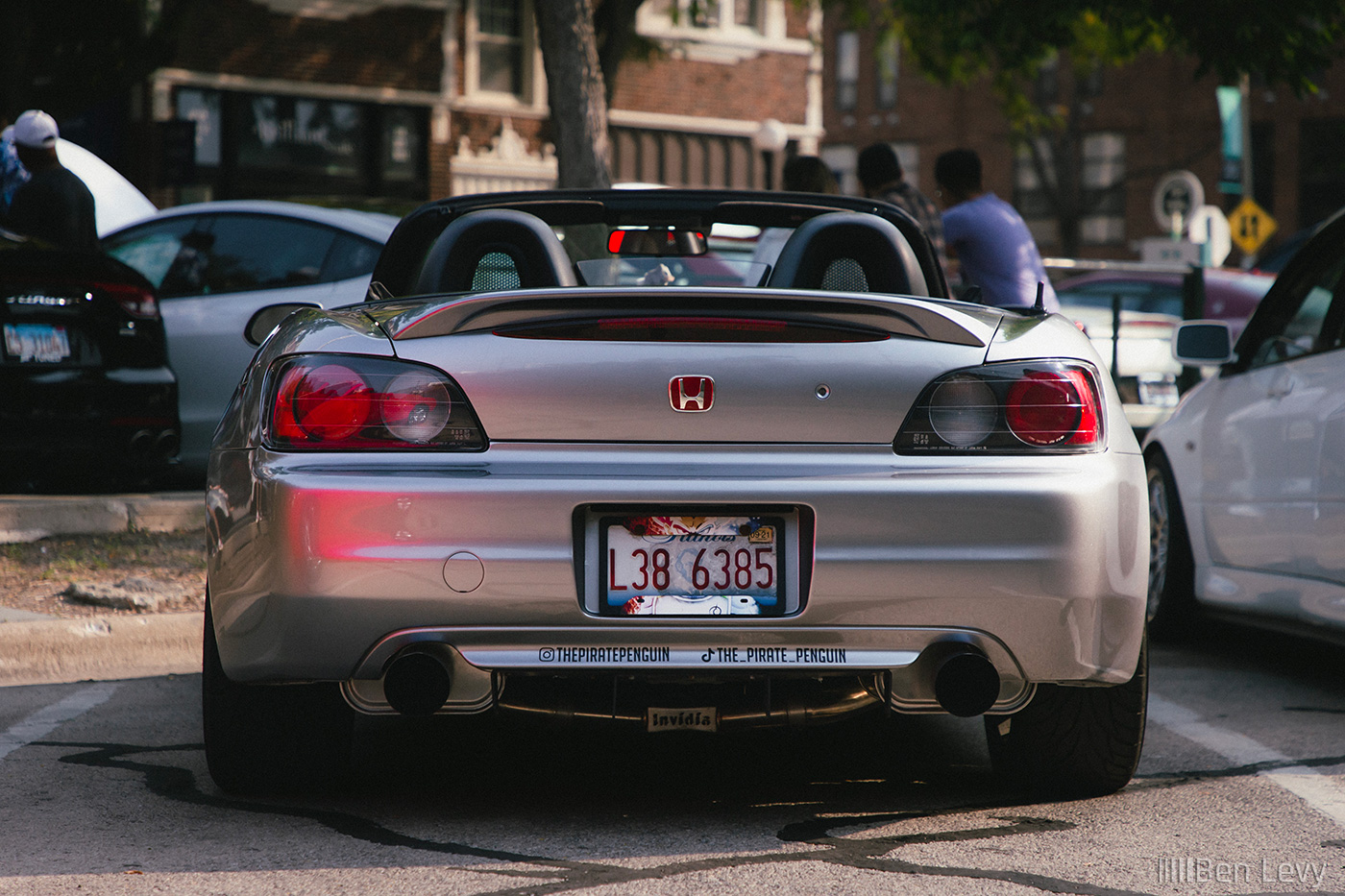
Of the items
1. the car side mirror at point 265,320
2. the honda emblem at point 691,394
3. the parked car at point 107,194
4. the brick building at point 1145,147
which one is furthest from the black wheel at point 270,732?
the brick building at point 1145,147

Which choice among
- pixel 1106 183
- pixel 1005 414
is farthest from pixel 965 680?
pixel 1106 183

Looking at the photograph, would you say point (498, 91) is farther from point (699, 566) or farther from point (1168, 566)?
point (699, 566)

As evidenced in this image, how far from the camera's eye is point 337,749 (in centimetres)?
387

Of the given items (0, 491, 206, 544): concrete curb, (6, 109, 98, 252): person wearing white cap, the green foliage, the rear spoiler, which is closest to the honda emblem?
the rear spoiler

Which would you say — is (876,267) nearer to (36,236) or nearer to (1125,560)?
(1125,560)

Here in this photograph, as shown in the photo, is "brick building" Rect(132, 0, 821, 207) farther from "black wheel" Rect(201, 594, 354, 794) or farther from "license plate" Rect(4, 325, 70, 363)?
"black wheel" Rect(201, 594, 354, 794)

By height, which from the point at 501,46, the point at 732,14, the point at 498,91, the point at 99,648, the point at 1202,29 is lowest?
the point at 99,648

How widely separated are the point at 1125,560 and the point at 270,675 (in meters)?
1.80

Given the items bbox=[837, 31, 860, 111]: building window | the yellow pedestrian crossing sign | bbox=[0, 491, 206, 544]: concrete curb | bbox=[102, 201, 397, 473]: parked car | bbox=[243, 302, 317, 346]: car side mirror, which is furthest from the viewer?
bbox=[837, 31, 860, 111]: building window

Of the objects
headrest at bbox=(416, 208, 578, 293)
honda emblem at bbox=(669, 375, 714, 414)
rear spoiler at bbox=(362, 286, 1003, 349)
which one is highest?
headrest at bbox=(416, 208, 578, 293)

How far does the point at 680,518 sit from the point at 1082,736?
1152mm

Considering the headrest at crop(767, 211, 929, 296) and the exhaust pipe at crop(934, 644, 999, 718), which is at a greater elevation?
the headrest at crop(767, 211, 929, 296)

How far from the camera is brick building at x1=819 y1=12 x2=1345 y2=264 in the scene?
46.5 metres

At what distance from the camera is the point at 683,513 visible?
339 cm
